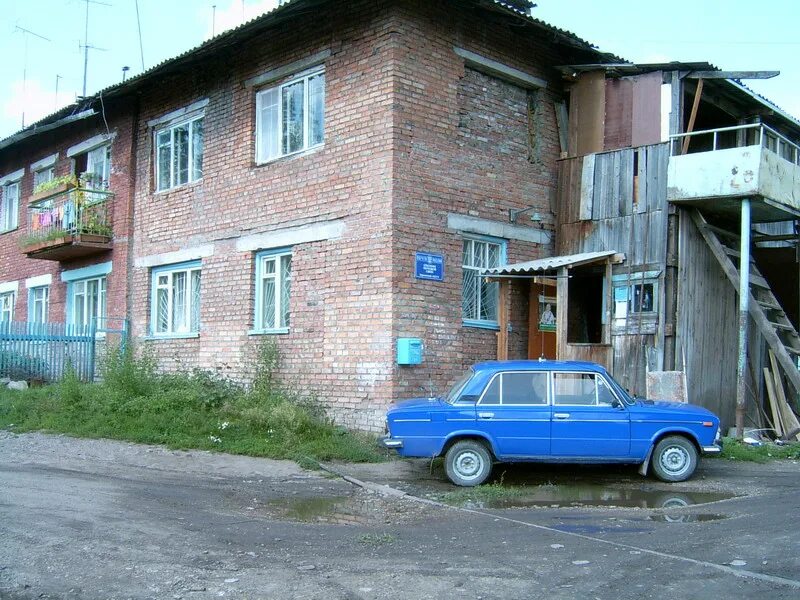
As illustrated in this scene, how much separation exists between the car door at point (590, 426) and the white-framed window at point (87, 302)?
11451mm

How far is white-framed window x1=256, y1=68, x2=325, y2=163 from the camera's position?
12.9 metres

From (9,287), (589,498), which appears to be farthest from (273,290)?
(9,287)

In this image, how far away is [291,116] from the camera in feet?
44.1

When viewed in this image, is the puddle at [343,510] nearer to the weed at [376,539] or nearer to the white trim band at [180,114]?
the weed at [376,539]

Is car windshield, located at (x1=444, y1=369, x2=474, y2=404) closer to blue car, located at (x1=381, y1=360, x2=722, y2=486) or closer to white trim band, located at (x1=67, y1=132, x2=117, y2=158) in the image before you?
blue car, located at (x1=381, y1=360, x2=722, y2=486)

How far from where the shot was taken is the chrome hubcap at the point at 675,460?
9.23 metres

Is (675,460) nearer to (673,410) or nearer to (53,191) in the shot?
(673,410)

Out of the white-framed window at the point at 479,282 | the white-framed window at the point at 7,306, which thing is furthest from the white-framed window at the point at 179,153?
the white-framed window at the point at 7,306

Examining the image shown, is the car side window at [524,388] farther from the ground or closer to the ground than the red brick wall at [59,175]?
closer to the ground

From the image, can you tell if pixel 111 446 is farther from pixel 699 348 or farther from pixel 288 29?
pixel 699 348

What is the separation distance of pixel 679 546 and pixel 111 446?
815 centimetres

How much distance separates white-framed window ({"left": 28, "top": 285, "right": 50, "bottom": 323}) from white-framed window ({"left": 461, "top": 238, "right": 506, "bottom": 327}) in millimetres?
12071

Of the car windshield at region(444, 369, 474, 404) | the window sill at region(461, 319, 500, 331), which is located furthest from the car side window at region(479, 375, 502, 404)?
the window sill at region(461, 319, 500, 331)

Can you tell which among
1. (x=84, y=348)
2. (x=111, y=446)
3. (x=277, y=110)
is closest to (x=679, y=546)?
(x=111, y=446)
